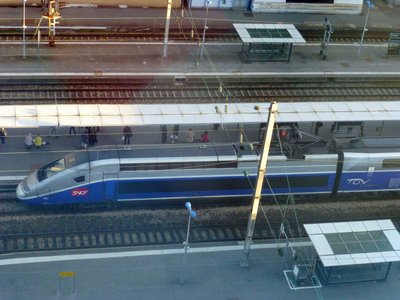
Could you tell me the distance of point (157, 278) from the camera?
31281 mm

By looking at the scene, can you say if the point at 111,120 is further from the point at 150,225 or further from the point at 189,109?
the point at 150,225

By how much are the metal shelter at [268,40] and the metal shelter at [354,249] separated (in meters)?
18.1

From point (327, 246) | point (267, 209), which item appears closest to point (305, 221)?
point (267, 209)

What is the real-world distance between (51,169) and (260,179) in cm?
955

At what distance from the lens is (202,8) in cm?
5538

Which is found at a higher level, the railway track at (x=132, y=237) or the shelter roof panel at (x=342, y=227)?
the shelter roof panel at (x=342, y=227)

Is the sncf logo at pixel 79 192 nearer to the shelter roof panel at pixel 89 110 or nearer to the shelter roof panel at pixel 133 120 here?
the shelter roof panel at pixel 133 120

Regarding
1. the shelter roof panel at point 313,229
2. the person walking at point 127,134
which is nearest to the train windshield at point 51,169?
the person walking at point 127,134

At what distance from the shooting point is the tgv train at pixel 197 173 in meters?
33.9

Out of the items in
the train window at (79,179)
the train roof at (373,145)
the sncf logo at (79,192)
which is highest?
the train roof at (373,145)

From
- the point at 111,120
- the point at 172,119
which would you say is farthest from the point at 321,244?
the point at 111,120

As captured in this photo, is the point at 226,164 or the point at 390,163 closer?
the point at 226,164

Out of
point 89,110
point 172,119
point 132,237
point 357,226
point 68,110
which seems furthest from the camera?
point 172,119

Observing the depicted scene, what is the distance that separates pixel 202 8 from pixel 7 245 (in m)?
27.5
